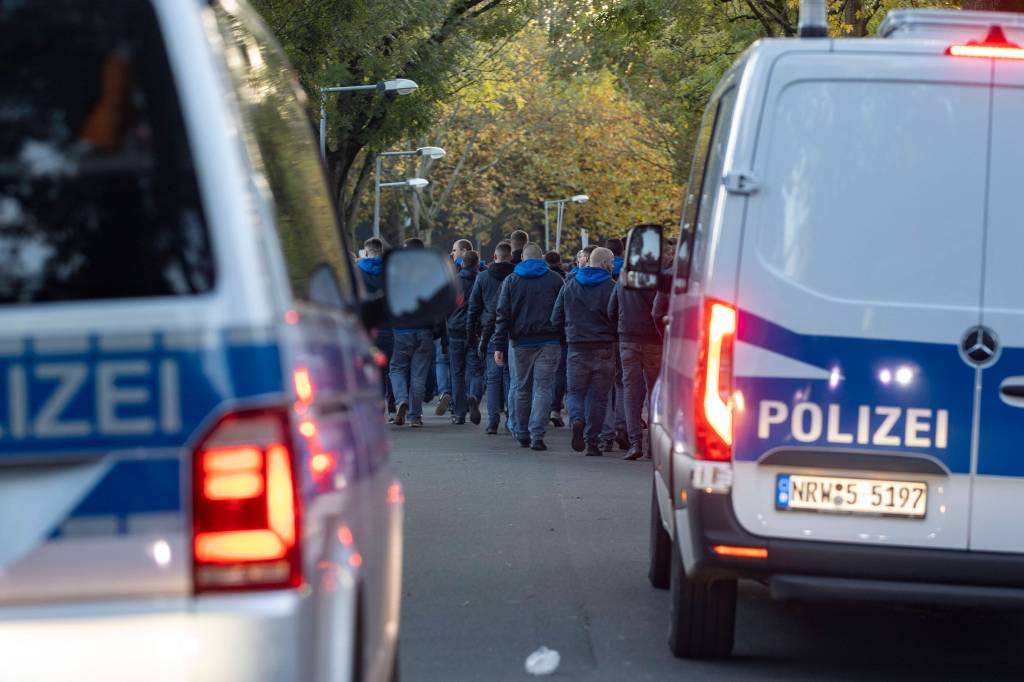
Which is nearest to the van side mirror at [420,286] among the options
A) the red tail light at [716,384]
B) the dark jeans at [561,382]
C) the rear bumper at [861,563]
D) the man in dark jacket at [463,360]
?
the red tail light at [716,384]

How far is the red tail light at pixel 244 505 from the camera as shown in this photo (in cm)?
280

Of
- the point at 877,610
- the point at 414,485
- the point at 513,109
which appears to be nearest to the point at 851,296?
the point at 877,610

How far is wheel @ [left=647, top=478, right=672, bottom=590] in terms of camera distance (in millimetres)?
8422

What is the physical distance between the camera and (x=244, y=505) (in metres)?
2.83

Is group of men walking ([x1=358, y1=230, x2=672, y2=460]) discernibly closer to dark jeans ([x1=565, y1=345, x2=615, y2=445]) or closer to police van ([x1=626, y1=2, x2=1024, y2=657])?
dark jeans ([x1=565, y1=345, x2=615, y2=445])

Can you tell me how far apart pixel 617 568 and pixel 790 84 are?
3.85 metres

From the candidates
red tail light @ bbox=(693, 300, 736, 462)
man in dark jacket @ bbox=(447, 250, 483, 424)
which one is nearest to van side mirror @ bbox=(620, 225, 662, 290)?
red tail light @ bbox=(693, 300, 736, 462)

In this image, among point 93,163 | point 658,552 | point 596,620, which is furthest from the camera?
point 658,552

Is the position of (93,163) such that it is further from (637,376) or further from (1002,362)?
(637,376)

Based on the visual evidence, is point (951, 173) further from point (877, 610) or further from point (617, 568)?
point (617, 568)

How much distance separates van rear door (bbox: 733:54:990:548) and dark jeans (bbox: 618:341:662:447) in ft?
31.2

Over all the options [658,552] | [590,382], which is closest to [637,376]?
[590,382]

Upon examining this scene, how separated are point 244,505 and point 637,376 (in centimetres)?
1298

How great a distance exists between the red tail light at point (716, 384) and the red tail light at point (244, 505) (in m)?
3.23
